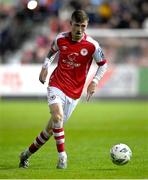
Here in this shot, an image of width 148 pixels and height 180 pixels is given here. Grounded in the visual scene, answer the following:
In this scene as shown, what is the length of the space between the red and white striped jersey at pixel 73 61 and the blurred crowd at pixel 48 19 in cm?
1682

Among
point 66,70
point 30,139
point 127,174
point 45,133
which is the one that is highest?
point 30,139

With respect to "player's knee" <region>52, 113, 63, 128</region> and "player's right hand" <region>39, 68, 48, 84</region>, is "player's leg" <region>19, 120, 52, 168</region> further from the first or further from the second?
"player's right hand" <region>39, 68, 48, 84</region>

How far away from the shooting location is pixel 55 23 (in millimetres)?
28625

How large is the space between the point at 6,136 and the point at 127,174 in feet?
22.5

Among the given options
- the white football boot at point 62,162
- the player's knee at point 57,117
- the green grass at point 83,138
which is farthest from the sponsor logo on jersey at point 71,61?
the green grass at point 83,138

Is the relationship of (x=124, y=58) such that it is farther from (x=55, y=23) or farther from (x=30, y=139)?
(x=30, y=139)

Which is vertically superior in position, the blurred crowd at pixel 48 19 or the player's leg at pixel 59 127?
the blurred crowd at pixel 48 19

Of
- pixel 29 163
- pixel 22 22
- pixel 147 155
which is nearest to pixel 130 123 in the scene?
pixel 147 155

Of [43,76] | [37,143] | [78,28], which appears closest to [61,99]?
[43,76]

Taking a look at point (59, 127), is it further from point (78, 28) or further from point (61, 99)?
point (78, 28)

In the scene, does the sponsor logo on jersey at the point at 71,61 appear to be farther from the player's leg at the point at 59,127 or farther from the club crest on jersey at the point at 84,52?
the player's leg at the point at 59,127

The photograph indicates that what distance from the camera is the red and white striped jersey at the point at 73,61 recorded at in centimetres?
1088

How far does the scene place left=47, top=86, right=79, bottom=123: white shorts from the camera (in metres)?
10.6

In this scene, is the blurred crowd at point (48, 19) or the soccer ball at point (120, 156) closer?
the soccer ball at point (120, 156)
